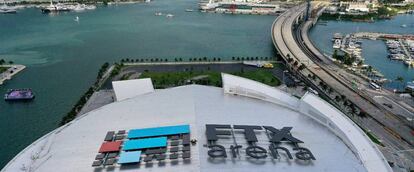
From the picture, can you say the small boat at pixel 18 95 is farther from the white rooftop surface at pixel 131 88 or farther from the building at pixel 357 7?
the building at pixel 357 7

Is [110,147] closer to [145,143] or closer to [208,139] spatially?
[145,143]

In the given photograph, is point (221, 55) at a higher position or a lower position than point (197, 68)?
higher

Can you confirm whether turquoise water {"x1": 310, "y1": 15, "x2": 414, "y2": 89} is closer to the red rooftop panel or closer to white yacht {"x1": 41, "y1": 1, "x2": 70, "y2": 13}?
the red rooftop panel

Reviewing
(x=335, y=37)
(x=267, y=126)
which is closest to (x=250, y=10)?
(x=335, y=37)

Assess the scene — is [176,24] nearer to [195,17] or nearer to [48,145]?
[195,17]

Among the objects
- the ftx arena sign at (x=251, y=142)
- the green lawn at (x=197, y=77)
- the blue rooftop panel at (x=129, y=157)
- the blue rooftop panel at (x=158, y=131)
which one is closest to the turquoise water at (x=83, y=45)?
the green lawn at (x=197, y=77)

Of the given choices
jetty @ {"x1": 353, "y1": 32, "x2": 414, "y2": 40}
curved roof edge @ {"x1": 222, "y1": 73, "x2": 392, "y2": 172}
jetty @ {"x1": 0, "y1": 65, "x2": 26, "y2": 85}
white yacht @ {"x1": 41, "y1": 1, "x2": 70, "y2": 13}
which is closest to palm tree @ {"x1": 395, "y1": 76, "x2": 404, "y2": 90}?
jetty @ {"x1": 353, "y1": 32, "x2": 414, "y2": 40}
